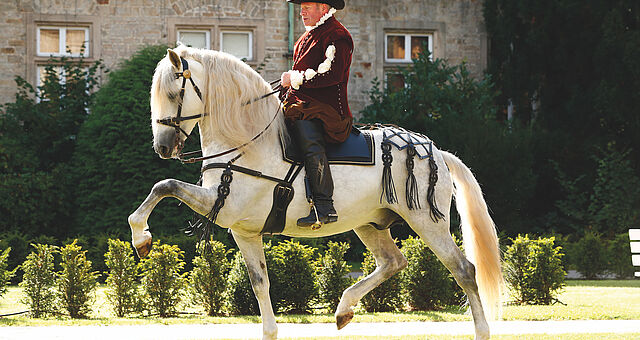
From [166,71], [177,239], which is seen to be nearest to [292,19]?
Result: [177,239]

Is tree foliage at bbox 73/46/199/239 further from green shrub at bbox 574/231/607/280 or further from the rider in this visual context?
the rider

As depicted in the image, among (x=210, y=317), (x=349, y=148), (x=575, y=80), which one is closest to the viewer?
(x=349, y=148)

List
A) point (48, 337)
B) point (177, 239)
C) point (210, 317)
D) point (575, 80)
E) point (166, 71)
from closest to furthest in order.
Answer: point (166, 71)
point (48, 337)
point (210, 317)
point (177, 239)
point (575, 80)

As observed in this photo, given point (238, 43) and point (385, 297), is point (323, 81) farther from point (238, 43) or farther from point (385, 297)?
point (238, 43)

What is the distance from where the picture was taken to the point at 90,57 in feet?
63.8

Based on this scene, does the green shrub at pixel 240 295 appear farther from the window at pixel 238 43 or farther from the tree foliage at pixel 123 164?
the window at pixel 238 43

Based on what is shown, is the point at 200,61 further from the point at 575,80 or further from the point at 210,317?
the point at 575,80

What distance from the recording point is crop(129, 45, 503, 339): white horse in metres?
6.57

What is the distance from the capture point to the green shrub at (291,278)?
10.9 metres

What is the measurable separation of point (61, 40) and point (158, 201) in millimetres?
14530

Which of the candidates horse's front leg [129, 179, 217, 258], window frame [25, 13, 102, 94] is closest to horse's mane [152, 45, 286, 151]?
horse's front leg [129, 179, 217, 258]

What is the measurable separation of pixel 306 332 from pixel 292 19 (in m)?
12.5

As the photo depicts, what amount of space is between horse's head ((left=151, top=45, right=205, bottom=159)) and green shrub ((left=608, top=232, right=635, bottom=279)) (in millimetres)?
12013

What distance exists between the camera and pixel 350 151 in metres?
7.28
